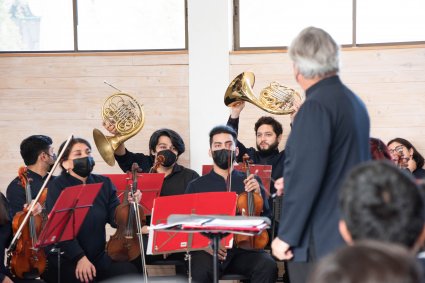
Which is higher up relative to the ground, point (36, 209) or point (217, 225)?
point (217, 225)

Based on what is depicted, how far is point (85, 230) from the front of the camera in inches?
190

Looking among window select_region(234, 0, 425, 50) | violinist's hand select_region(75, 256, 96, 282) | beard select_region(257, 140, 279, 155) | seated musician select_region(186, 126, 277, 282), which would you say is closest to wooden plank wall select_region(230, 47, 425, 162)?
window select_region(234, 0, 425, 50)

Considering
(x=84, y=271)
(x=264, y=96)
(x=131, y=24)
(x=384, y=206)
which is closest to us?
(x=384, y=206)

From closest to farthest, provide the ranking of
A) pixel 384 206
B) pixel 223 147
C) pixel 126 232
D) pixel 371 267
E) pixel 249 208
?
pixel 371 267
pixel 384 206
pixel 249 208
pixel 126 232
pixel 223 147

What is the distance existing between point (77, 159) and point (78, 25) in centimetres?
217

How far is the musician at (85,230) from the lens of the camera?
15.3ft

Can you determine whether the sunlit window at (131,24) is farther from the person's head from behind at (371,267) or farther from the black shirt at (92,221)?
the person's head from behind at (371,267)

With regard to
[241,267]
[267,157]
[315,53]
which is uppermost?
[315,53]

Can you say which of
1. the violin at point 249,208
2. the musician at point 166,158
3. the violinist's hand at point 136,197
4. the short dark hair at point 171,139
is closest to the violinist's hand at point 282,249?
the violin at point 249,208

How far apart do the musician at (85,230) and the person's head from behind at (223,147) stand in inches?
29.9

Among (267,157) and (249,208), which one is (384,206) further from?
(267,157)

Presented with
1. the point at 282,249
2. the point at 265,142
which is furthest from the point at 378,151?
the point at 265,142

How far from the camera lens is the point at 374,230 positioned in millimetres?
1464

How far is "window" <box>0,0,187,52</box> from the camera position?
6555mm
